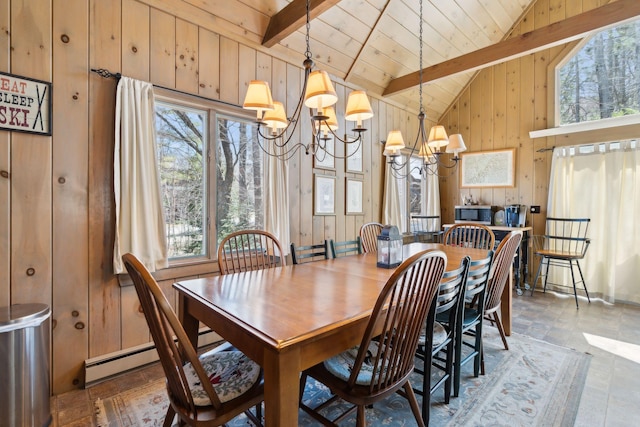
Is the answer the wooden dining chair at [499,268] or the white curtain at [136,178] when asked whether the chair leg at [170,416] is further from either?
the wooden dining chair at [499,268]

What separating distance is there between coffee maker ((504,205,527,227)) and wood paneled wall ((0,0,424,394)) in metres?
4.18

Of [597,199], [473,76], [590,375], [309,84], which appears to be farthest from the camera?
[473,76]

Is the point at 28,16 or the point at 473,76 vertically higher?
the point at 473,76

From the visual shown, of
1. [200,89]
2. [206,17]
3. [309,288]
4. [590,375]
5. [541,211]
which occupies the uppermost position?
[206,17]

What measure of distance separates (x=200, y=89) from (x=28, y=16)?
102 centimetres

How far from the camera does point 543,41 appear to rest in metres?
3.16

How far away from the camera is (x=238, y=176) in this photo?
9.31 feet

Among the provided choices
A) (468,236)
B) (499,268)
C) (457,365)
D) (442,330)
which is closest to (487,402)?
(457,365)

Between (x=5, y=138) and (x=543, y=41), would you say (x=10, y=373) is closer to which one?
(x=5, y=138)

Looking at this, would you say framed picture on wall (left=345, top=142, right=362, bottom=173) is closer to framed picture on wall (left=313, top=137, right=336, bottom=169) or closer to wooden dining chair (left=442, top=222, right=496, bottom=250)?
framed picture on wall (left=313, top=137, right=336, bottom=169)

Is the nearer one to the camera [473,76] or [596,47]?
[596,47]

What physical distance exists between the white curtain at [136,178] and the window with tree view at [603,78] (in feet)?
16.4

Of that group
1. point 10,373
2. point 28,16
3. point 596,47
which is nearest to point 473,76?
point 596,47

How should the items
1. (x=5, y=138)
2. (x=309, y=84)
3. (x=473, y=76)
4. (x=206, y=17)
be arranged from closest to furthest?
(x=309, y=84) → (x=5, y=138) → (x=206, y=17) → (x=473, y=76)
